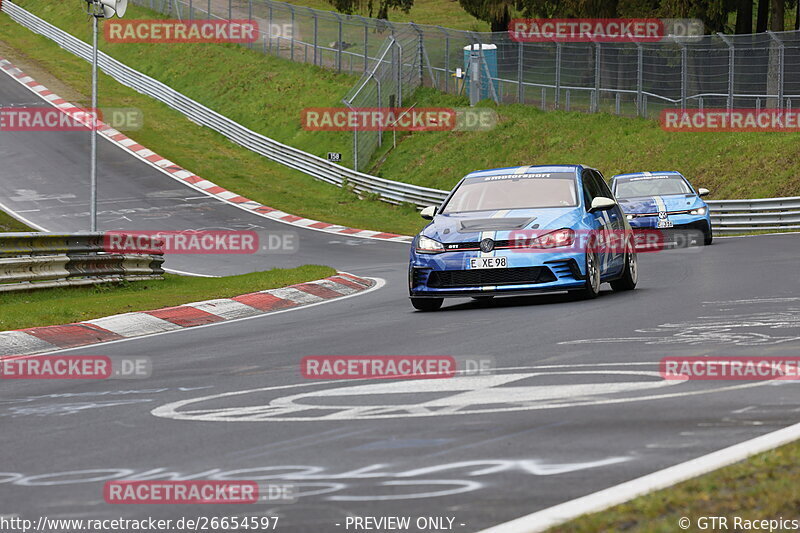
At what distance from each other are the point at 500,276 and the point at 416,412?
6.32 metres

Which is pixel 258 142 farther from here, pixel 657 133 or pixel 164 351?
pixel 164 351

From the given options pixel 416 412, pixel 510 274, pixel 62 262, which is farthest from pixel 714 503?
pixel 62 262

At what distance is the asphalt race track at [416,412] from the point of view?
16.4ft

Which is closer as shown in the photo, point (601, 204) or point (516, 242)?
point (516, 242)

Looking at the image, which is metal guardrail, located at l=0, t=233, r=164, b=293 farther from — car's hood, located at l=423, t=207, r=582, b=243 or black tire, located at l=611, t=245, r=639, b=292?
black tire, located at l=611, t=245, r=639, b=292

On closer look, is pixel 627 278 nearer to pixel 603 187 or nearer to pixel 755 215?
pixel 603 187

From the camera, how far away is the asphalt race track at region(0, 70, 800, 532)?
499 cm

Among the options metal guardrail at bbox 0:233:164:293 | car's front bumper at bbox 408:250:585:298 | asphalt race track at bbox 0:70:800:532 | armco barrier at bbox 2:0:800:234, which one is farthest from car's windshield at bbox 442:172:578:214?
armco barrier at bbox 2:0:800:234

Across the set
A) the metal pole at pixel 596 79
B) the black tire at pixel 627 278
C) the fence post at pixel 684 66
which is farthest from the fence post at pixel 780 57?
the black tire at pixel 627 278

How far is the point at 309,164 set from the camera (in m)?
43.7

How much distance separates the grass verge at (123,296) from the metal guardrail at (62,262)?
0.44 ft

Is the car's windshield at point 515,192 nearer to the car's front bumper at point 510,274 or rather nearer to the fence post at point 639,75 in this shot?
the car's front bumper at point 510,274

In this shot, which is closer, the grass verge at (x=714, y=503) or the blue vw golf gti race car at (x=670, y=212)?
the grass verge at (x=714, y=503)

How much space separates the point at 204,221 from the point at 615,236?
20.3m
